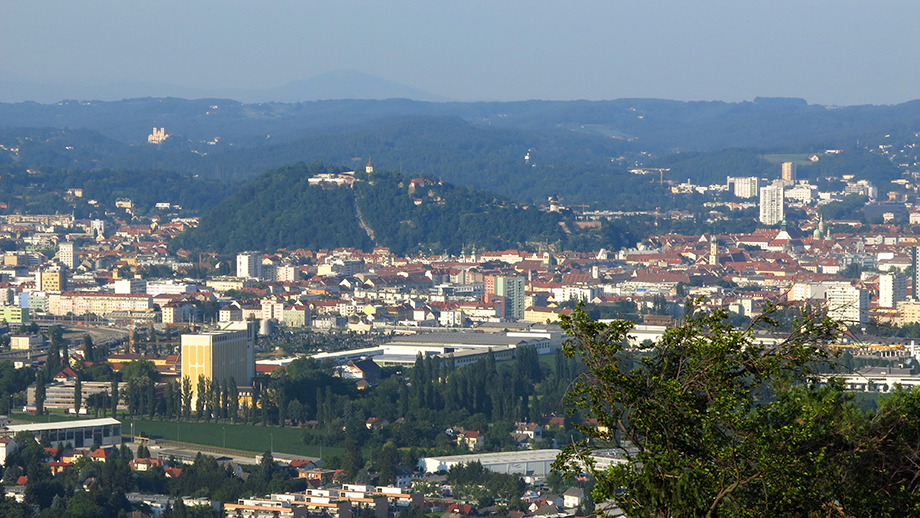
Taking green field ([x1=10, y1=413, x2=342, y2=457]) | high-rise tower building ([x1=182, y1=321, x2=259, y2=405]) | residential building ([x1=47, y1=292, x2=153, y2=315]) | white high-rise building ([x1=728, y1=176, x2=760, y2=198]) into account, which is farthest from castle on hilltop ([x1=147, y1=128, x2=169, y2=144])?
green field ([x1=10, y1=413, x2=342, y2=457])

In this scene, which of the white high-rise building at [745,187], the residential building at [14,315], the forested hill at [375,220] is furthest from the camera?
the white high-rise building at [745,187]

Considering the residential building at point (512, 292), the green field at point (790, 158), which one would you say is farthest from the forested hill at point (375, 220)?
the green field at point (790, 158)

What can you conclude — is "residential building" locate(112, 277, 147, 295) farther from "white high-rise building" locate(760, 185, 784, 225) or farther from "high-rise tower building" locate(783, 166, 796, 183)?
"high-rise tower building" locate(783, 166, 796, 183)

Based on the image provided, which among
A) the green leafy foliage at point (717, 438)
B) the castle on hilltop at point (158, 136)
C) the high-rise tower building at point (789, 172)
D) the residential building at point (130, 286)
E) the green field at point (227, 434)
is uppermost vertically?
the castle on hilltop at point (158, 136)

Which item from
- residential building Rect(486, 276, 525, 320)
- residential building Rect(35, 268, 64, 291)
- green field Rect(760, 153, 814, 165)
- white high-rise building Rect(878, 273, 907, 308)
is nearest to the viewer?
white high-rise building Rect(878, 273, 907, 308)

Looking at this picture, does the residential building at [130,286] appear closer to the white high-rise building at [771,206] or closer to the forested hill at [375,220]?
the forested hill at [375,220]

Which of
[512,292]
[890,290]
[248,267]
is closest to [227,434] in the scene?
[512,292]
